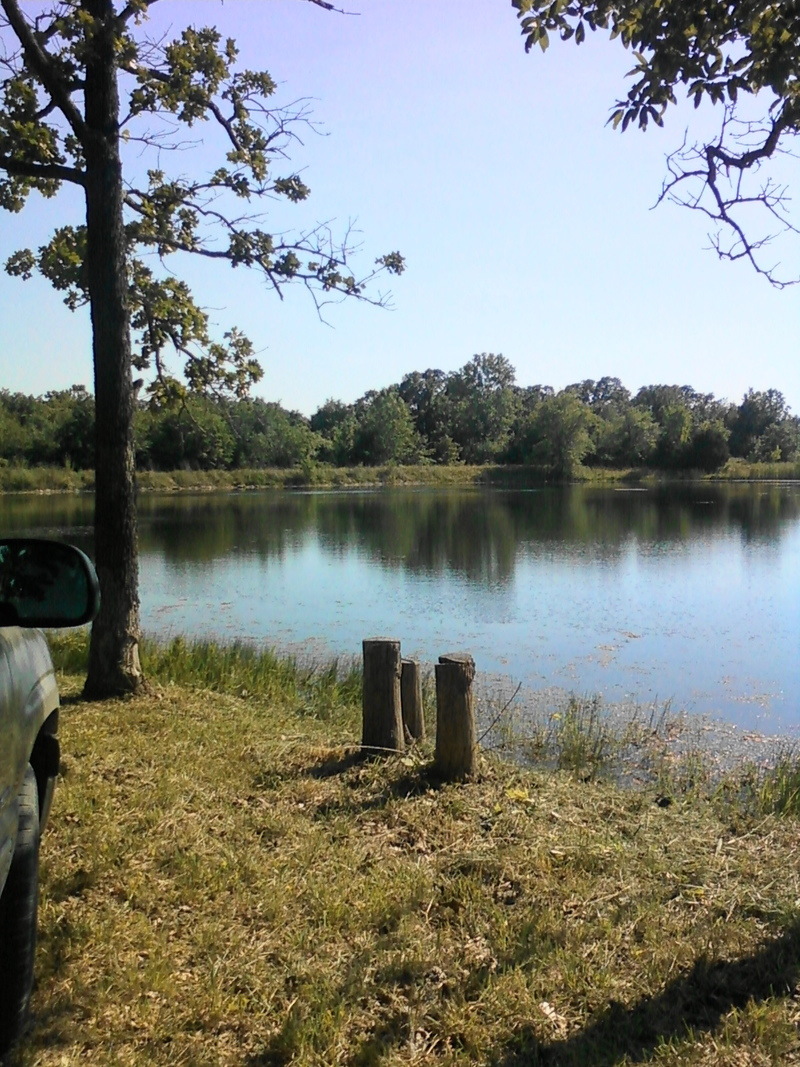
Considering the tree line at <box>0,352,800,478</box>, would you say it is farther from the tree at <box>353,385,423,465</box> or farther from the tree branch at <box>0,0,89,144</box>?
the tree branch at <box>0,0,89,144</box>

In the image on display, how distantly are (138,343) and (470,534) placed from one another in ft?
72.7

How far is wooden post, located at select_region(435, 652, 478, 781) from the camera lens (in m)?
5.05

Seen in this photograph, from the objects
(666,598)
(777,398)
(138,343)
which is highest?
(777,398)

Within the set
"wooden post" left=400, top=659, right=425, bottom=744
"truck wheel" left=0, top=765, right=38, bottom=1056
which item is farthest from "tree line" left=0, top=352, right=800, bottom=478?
"truck wheel" left=0, top=765, right=38, bottom=1056

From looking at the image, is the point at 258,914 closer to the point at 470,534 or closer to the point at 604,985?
the point at 604,985

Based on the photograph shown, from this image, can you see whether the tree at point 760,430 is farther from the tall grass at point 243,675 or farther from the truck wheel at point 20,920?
the truck wheel at point 20,920

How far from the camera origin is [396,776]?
5148 mm

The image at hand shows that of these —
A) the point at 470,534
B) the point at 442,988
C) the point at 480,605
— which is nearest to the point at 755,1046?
the point at 442,988

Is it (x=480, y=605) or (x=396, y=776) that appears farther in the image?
(x=480, y=605)

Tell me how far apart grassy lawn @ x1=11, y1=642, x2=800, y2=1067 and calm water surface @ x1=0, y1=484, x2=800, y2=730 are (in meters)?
5.74

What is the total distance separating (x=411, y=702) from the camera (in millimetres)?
5922

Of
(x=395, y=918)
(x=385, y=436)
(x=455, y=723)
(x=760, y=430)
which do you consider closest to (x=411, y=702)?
(x=455, y=723)

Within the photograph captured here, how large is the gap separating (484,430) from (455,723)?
94862mm

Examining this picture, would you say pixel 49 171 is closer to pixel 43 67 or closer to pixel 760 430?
pixel 43 67
